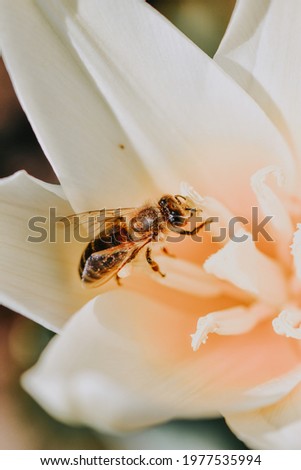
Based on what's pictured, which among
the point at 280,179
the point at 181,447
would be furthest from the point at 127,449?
the point at 280,179

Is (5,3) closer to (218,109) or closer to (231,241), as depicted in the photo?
(218,109)

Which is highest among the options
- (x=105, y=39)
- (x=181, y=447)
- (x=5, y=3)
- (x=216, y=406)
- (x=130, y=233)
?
(x=5, y=3)

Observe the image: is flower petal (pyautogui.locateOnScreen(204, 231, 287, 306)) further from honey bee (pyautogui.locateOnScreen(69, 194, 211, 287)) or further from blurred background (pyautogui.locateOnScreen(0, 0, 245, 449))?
blurred background (pyautogui.locateOnScreen(0, 0, 245, 449))

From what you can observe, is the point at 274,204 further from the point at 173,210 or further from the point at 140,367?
the point at 140,367

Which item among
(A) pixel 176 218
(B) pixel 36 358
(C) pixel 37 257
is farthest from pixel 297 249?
(B) pixel 36 358

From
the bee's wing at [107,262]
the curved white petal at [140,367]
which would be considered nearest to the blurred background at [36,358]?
the curved white petal at [140,367]

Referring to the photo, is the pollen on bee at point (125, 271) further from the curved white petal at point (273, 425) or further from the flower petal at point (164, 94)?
the curved white petal at point (273, 425)
